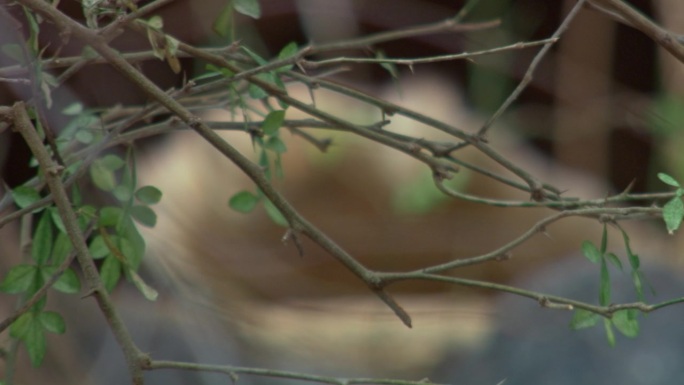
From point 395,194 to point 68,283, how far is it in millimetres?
1325

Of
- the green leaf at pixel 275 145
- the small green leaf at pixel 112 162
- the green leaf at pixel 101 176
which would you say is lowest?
the green leaf at pixel 101 176

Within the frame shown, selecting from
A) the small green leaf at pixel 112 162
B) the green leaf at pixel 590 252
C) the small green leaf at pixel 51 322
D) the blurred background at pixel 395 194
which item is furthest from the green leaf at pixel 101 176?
the blurred background at pixel 395 194

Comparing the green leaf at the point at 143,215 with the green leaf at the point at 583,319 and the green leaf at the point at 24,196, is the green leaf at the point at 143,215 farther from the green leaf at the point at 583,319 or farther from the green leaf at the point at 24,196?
the green leaf at the point at 583,319

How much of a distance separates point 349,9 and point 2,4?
1.30m

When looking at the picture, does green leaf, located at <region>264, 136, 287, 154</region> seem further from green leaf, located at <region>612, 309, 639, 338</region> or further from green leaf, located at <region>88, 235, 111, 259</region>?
green leaf, located at <region>612, 309, 639, 338</region>

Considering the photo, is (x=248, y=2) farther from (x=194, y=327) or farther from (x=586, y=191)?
(x=586, y=191)

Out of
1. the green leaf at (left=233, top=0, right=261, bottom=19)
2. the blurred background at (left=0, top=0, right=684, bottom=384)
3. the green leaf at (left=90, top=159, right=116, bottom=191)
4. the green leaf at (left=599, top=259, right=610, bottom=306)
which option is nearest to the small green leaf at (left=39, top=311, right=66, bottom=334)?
the green leaf at (left=90, top=159, right=116, bottom=191)

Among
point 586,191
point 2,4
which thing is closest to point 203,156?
point 586,191

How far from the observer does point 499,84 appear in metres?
1.76

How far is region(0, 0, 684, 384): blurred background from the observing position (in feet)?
4.96

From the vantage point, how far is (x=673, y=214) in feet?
1.68

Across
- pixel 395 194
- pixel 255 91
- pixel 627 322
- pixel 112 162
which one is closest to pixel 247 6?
pixel 255 91

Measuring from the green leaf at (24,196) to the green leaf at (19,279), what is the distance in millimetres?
38

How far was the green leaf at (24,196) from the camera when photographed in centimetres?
61
